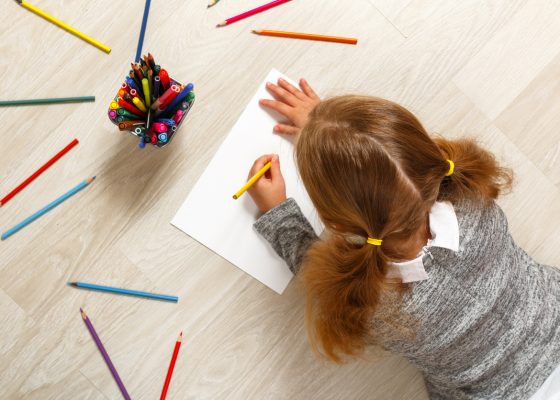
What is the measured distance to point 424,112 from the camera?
710 millimetres

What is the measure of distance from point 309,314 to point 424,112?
0.34 m

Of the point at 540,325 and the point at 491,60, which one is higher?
the point at 491,60

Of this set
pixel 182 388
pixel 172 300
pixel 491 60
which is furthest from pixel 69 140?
pixel 491 60

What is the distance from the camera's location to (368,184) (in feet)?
1.54

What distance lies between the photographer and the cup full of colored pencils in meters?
0.55

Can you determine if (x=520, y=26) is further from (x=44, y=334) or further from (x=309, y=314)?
(x=44, y=334)

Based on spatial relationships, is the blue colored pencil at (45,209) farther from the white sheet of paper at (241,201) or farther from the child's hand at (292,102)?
the child's hand at (292,102)

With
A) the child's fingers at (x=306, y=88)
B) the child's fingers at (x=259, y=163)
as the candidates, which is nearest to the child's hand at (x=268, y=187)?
the child's fingers at (x=259, y=163)

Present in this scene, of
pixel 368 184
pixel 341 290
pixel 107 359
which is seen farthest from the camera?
pixel 107 359

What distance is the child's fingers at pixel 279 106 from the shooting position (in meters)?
0.67

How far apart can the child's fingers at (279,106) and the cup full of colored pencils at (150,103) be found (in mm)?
129

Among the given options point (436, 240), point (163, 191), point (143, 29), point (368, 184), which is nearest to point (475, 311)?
point (436, 240)

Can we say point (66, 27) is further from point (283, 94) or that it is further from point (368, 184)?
point (368, 184)

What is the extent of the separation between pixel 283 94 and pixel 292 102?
0.06 feet
